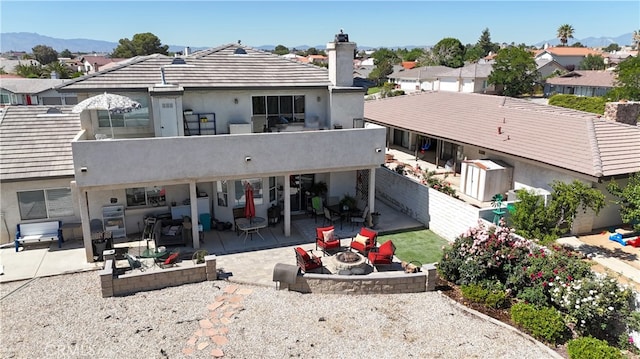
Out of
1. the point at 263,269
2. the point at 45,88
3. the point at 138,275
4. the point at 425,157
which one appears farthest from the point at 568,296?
the point at 45,88

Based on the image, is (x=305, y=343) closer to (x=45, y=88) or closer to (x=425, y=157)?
(x=425, y=157)

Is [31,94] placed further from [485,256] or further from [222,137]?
[485,256]

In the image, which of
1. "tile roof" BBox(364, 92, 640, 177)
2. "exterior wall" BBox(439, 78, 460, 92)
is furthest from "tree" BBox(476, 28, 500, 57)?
"tile roof" BBox(364, 92, 640, 177)

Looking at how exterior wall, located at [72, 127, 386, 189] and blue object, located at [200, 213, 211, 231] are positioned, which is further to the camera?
blue object, located at [200, 213, 211, 231]

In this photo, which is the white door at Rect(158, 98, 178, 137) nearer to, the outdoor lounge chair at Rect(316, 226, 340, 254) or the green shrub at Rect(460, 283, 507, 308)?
the outdoor lounge chair at Rect(316, 226, 340, 254)

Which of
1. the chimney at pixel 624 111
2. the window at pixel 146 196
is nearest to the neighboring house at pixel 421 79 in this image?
the chimney at pixel 624 111

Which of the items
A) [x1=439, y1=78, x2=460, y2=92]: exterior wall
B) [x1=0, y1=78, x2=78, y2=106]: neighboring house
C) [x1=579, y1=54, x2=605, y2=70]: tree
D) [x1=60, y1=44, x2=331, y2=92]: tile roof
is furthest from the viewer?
Result: [x1=579, y1=54, x2=605, y2=70]: tree

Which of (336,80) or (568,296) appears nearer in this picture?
(568,296)
